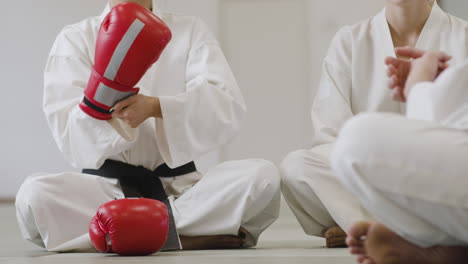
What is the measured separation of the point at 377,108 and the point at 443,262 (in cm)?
169

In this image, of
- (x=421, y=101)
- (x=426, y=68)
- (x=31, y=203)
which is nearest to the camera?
(x=421, y=101)

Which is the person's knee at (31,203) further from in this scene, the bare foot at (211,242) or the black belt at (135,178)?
the bare foot at (211,242)

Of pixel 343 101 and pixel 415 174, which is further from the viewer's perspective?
pixel 343 101

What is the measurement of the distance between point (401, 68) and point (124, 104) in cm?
126

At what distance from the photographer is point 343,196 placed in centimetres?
300

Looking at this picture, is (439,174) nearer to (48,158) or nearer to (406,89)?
(406,89)

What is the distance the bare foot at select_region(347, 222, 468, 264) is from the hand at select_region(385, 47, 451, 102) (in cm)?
39

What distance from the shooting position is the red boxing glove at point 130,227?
2.60 meters

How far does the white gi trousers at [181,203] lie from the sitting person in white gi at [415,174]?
54.5 inches

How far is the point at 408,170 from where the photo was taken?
1.51 m

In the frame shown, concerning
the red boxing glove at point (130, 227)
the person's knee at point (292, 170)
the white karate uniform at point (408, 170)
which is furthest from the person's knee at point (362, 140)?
the person's knee at point (292, 170)

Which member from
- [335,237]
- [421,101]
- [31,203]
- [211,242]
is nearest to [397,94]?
[421,101]

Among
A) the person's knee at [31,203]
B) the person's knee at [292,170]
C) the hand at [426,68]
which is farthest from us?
the person's knee at [292,170]

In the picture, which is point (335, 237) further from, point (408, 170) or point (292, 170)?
point (408, 170)
